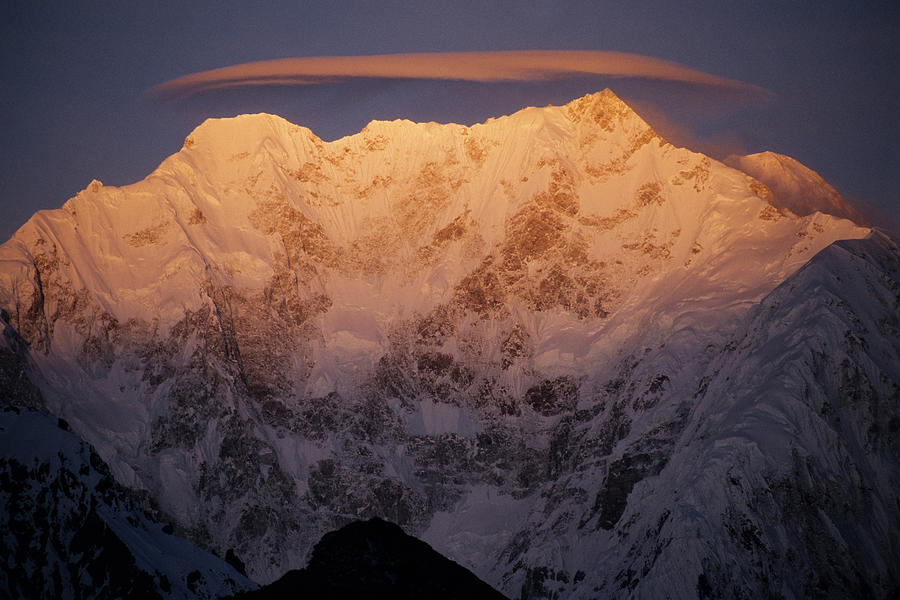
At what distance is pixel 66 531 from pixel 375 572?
212 feet

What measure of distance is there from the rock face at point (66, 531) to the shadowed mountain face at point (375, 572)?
192 feet

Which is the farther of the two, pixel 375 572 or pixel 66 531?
pixel 66 531

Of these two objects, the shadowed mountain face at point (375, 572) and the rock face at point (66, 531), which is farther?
the rock face at point (66, 531)

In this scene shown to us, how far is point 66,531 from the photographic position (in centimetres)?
10362

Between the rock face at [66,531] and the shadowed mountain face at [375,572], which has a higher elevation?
the shadowed mountain face at [375,572]

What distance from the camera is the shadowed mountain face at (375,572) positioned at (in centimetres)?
4556

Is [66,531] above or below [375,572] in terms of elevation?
below

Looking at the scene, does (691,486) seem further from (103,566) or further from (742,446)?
(103,566)

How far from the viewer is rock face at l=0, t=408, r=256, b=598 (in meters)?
100

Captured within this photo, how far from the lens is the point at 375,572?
46.1 metres

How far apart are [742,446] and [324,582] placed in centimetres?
16034

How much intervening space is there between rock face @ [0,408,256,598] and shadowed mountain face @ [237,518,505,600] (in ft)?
192


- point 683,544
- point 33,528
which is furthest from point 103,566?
point 683,544

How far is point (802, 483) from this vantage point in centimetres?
19275
